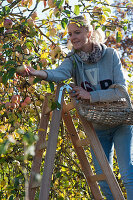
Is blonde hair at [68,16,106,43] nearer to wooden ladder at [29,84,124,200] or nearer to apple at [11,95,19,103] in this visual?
wooden ladder at [29,84,124,200]

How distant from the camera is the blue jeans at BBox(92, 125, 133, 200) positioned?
1753 millimetres

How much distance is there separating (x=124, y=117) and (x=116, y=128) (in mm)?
150

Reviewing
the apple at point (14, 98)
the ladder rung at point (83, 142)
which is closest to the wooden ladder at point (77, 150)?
the ladder rung at point (83, 142)

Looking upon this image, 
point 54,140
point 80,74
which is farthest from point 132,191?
point 80,74

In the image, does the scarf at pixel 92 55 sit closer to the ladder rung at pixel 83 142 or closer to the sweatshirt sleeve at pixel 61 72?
the sweatshirt sleeve at pixel 61 72

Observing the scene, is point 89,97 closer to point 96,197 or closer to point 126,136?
point 126,136

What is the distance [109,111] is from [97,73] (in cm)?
27

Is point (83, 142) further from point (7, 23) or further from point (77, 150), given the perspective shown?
point (7, 23)

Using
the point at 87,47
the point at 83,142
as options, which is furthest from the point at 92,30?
the point at 83,142

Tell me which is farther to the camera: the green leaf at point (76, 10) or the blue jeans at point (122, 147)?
the blue jeans at point (122, 147)

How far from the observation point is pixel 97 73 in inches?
73.5

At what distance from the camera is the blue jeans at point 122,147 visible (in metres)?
1.75

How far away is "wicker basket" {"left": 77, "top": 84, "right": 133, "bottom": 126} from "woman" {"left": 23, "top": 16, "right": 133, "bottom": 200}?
0.04 m

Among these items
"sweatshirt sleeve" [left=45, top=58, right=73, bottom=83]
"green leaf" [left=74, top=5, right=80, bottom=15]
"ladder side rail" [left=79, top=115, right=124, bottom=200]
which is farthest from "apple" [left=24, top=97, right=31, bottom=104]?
"green leaf" [left=74, top=5, right=80, bottom=15]
